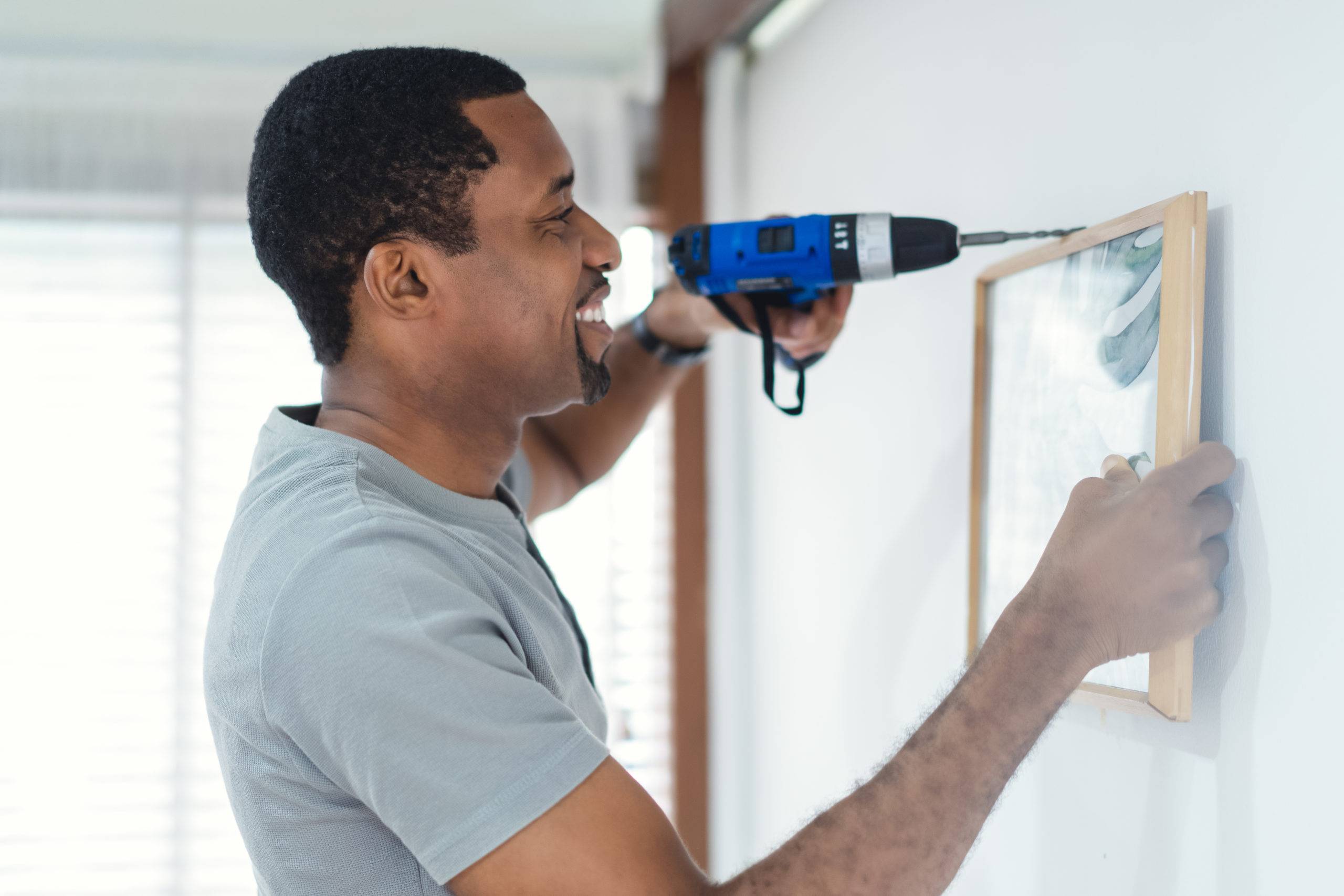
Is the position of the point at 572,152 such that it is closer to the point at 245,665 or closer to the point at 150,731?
the point at 150,731

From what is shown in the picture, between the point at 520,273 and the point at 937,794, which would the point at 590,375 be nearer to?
the point at 520,273

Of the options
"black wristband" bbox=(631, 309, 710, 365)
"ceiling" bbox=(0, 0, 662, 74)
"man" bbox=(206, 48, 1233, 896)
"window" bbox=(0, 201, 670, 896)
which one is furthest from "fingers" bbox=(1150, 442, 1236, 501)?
"window" bbox=(0, 201, 670, 896)

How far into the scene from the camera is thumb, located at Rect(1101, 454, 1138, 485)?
0.89 metres

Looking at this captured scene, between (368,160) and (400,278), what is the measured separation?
0.11 metres

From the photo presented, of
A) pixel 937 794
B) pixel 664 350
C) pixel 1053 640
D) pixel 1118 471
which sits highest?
pixel 664 350

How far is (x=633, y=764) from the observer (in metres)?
2.29

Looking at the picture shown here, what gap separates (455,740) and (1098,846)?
2.20ft

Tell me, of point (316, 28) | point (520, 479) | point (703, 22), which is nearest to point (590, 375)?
point (520, 479)

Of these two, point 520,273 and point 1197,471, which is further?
point 520,273

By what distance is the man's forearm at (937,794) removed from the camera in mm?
786

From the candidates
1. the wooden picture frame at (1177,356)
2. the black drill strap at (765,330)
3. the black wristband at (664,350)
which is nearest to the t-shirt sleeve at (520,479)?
the black wristband at (664,350)

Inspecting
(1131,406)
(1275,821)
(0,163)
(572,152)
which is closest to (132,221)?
(0,163)

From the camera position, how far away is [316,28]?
81.9 inches

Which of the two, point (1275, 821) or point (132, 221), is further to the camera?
point (132, 221)
